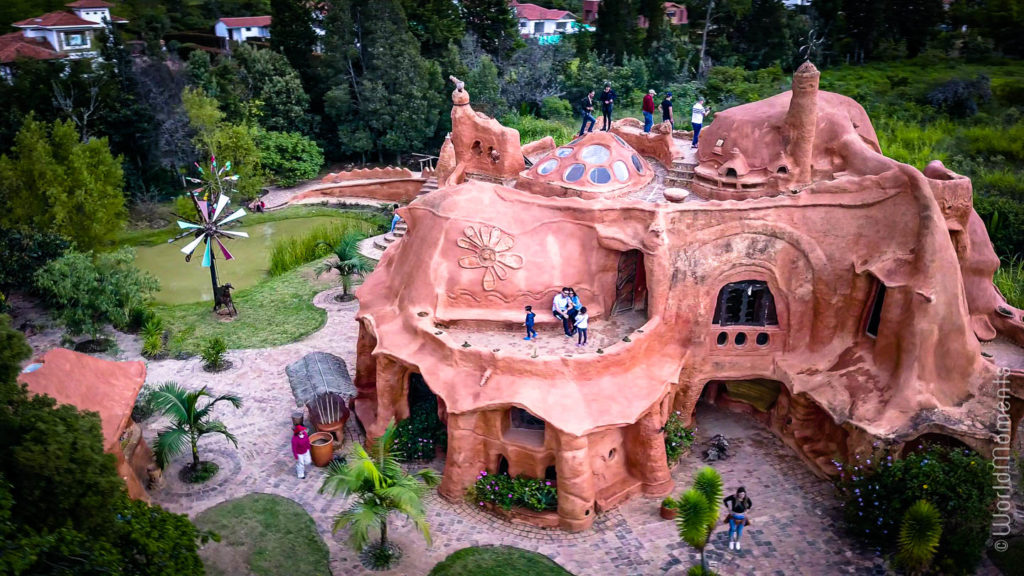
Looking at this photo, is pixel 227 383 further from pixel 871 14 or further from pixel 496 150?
pixel 871 14

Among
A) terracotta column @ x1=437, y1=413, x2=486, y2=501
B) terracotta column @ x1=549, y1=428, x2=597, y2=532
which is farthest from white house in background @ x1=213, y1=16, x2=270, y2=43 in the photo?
terracotta column @ x1=549, y1=428, x2=597, y2=532

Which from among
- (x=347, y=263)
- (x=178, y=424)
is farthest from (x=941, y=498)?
(x=347, y=263)

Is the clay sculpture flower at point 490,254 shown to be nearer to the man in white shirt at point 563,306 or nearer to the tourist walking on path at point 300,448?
the man in white shirt at point 563,306

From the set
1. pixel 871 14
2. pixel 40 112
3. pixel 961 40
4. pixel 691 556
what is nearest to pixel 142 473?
pixel 691 556

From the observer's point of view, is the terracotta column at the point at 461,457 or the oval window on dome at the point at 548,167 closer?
the terracotta column at the point at 461,457

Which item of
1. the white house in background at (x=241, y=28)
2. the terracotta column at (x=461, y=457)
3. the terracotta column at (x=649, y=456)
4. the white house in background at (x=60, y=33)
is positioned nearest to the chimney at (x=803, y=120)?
the terracotta column at (x=649, y=456)

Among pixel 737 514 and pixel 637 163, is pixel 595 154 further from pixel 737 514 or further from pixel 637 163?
pixel 737 514

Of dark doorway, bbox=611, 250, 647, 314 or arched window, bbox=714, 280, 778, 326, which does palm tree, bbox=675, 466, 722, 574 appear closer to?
arched window, bbox=714, 280, 778, 326
